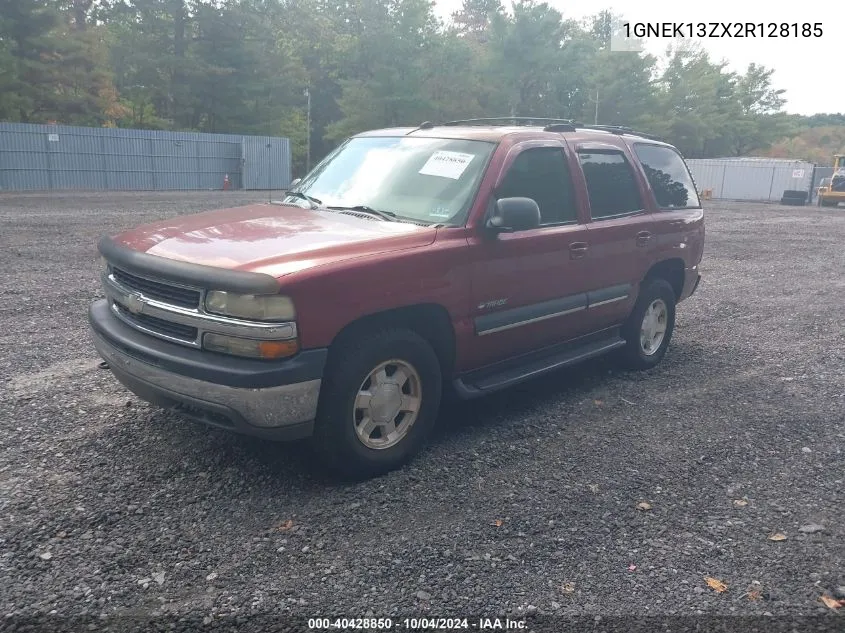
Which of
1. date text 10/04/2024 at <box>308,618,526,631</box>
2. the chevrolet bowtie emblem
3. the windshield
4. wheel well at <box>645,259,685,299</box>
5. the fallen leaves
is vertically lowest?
date text 10/04/2024 at <box>308,618,526,631</box>

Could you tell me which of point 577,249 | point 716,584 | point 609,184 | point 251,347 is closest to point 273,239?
point 251,347

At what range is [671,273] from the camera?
6.52 metres

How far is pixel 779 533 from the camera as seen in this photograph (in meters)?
3.61

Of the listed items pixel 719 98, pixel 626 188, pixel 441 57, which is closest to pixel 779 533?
pixel 626 188

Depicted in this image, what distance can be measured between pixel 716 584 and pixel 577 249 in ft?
8.31

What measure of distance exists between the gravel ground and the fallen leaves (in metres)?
0.04

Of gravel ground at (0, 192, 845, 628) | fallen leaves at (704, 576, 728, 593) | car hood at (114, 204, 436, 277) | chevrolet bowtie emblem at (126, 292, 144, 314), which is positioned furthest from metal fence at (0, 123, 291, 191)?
fallen leaves at (704, 576, 728, 593)

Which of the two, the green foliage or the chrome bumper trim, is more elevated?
the green foliage

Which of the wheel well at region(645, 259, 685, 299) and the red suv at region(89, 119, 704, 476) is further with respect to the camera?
the wheel well at region(645, 259, 685, 299)

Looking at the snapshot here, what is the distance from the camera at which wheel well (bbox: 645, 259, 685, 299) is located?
20.4 feet

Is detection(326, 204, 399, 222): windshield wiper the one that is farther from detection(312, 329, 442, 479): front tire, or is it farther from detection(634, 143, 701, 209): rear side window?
detection(634, 143, 701, 209): rear side window

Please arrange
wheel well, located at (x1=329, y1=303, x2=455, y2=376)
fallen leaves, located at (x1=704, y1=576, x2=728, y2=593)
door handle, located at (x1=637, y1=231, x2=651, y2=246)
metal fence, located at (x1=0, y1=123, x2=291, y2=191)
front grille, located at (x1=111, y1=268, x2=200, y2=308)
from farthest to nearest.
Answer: metal fence, located at (x1=0, y1=123, x2=291, y2=191) < door handle, located at (x1=637, y1=231, x2=651, y2=246) < wheel well, located at (x1=329, y1=303, x2=455, y2=376) < front grille, located at (x1=111, y1=268, x2=200, y2=308) < fallen leaves, located at (x1=704, y1=576, x2=728, y2=593)

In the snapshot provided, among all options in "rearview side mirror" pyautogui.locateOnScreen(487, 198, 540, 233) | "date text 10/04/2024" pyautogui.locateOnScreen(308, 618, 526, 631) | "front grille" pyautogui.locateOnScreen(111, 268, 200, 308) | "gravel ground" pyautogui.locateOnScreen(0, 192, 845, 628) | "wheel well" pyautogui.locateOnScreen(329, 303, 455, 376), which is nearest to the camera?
"date text 10/04/2024" pyautogui.locateOnScreen(308, 618, 526, 631)

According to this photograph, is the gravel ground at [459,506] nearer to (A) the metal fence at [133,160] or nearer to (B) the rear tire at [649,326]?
(B) the rear tire at [649,326]
